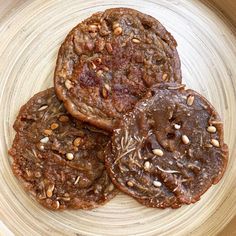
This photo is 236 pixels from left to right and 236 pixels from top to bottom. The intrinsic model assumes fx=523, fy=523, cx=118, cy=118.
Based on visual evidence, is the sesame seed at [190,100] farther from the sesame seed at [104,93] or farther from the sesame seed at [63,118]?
the sesame seed at [63,118]

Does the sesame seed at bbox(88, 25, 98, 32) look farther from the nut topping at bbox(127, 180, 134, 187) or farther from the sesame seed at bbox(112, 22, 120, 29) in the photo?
the nut topping at bbox(127, 180, 134, 187)

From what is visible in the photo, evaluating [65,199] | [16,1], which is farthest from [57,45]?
[65,199]

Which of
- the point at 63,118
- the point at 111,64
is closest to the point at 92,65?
the point at 111,64

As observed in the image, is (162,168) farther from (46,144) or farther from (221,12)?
(221,12)

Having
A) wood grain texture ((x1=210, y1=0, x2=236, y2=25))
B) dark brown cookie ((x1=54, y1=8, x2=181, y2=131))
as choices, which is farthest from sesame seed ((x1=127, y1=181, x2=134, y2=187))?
wood grain texture ((x1=210, y1=0, x2=236, y2=25))

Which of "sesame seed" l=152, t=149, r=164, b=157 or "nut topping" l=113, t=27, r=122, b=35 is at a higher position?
"nut topping" l=113, t=27, r=122, b=35
